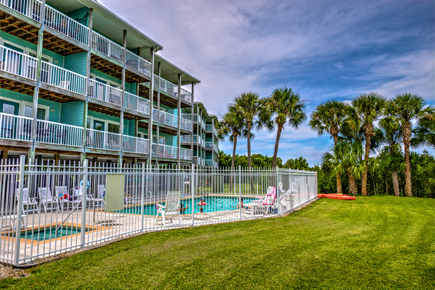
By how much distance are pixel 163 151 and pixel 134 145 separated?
381cm

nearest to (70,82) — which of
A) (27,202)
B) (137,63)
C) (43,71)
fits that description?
(43,71)

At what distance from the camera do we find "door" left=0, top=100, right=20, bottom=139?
38.0 ft

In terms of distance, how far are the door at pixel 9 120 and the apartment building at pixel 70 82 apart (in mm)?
42

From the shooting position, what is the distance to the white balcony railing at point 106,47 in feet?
54.0

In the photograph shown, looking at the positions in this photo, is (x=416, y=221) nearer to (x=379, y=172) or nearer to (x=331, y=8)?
(x=331, y=8)

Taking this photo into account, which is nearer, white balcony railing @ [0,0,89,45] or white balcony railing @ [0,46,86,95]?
white balcony railing @ [0,46,86,95]

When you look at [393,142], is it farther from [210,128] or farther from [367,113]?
[210,128]

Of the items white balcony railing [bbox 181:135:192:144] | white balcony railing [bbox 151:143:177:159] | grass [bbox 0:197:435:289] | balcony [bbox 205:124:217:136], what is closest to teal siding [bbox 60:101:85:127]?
white balcony railing [bbox 151:143:177:159]

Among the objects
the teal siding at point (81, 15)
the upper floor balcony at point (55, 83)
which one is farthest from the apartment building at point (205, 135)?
the teal siding at point (81, 15)

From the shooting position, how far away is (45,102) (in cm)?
1525

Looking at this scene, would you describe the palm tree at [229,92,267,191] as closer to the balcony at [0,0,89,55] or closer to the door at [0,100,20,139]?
the balcony at [0,0,89,55]

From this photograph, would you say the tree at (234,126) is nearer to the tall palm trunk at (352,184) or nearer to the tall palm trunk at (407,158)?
the tall palm trunk at (352,184)

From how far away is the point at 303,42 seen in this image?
1288 cm

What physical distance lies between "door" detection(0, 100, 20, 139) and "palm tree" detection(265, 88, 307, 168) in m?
19.0
